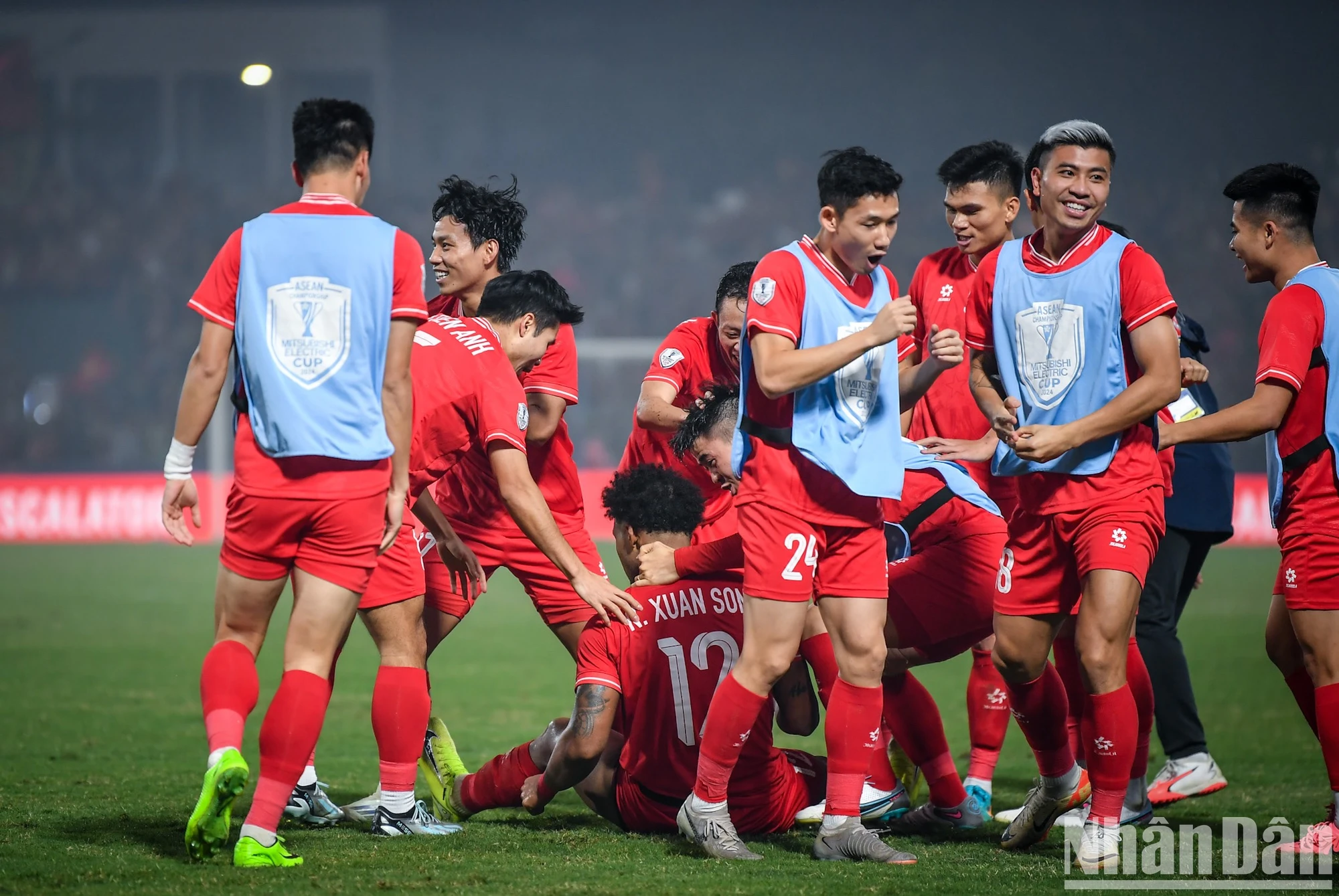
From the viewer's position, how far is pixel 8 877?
3625 mm

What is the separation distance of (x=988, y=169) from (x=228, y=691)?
3.91 meters

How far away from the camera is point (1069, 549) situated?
418cm

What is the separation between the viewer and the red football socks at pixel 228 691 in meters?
3.69

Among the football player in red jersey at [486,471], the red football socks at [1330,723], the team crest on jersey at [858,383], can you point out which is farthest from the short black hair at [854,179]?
the red football socks at [1330,723]

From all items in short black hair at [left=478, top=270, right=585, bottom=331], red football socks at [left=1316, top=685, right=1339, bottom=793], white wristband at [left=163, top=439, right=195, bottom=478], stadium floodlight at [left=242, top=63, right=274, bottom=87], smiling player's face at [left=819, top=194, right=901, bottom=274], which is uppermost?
stadium floodlight at [left=242, top=63, right=274, bottom=87]

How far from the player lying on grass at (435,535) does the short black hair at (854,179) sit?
1.38 meters

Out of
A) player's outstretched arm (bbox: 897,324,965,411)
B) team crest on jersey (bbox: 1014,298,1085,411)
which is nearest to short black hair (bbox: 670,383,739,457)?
player's outstretched arm (bbox: 897,324,965,411)

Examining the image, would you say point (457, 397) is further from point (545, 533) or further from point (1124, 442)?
point (1124, 442)

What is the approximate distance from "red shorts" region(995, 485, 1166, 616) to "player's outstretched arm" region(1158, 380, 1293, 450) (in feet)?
0.72

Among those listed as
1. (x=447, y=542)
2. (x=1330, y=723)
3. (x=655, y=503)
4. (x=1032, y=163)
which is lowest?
(x=1330, y=723)

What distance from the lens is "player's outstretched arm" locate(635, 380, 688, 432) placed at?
5.73 meters

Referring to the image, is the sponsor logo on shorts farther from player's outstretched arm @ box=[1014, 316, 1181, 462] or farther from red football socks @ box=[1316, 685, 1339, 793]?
red football socks @ box=[1316, 685, 1339, 793]

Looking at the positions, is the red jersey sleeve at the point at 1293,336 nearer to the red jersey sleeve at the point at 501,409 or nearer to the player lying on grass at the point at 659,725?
the player lying on grass at the point at 659,725

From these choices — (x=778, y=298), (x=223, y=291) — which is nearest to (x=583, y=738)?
(x=778, y=298)
